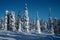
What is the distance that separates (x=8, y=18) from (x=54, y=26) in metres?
19.8

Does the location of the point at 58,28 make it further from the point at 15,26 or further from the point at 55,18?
the point at 15,26

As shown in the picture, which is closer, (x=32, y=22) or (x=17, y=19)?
(x=17, y=19)

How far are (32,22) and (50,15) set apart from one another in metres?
31.7

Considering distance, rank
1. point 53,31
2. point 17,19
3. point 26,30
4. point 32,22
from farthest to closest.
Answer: point 32,22, point 17,19, point 53,31, point 26,30

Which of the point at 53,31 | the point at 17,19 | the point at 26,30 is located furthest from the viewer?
the point at 17,19

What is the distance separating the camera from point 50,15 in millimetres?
58688

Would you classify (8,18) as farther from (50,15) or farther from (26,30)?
(50,15)

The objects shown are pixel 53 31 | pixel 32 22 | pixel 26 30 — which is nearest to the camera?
pixel 26 30

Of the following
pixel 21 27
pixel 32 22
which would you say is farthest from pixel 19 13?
pixel 32 22

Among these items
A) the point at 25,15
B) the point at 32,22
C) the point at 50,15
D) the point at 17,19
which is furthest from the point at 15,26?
the point at 32,22

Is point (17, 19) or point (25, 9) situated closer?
point (25, 9)

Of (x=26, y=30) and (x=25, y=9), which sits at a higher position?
(x=25, y=9)

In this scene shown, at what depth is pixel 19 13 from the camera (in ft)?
200

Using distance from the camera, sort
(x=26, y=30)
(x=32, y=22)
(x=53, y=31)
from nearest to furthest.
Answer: (x=26, y=30) → (x=53, y=31) → (x=32, y=22)
